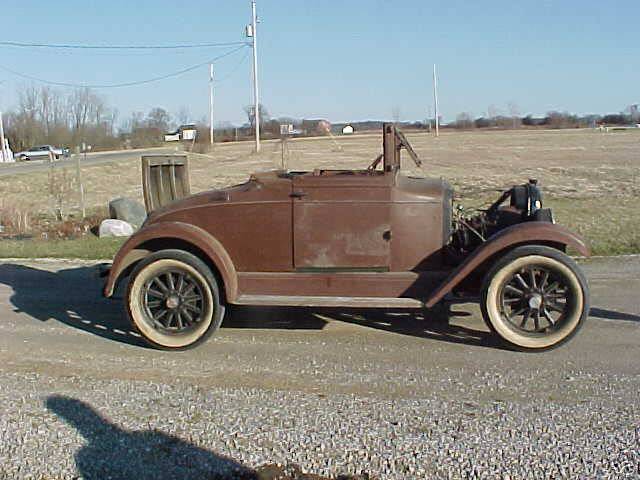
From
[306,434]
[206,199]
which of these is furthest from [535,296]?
[206,199]

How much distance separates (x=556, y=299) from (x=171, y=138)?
63.9 metres

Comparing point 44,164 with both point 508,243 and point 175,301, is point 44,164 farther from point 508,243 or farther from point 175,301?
point 508,243

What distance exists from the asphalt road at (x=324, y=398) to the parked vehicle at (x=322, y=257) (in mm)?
358

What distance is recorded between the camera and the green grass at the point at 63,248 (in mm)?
9945

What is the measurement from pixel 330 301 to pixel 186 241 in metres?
1.28

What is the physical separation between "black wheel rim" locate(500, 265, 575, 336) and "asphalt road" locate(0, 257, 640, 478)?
26 cm

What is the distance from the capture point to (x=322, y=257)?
546 centimetres

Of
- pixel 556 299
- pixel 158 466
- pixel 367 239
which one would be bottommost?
pixel 158 466

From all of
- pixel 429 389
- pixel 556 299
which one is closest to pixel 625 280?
pixel 556 299

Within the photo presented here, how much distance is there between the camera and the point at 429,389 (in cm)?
445

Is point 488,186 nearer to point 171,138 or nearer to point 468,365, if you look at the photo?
point 468,365

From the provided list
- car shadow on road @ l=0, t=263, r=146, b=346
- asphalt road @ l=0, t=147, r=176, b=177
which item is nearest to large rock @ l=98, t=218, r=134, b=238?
car shadow on road @ l=0, t=263, r=146, b=346

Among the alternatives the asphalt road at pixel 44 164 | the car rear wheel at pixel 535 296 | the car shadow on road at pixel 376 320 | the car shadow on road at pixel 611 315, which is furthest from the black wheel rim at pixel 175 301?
the asphalt road at pixel 44 164

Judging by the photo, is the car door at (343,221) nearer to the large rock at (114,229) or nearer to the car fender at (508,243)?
the car fender at (508,243)
